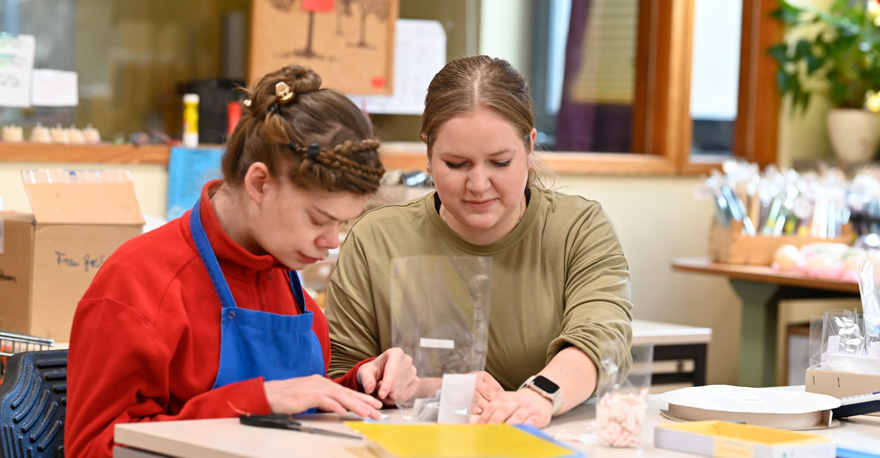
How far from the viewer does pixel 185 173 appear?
3.57 m

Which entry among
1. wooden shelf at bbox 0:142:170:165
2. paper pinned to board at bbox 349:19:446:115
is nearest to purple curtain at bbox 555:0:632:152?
paper pinned to board at bbox 349:19:446:115

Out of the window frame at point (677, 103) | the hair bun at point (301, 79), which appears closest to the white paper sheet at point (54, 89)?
the window frame at point (677, 103)

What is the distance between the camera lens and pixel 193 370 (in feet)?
4.81

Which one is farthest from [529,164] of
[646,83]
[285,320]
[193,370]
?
[646,83]

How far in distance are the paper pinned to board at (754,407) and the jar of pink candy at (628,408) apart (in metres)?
0.21

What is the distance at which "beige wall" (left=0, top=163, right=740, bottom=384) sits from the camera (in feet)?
15.2

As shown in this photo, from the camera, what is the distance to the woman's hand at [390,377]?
151cm

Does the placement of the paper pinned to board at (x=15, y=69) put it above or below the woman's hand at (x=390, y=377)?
above

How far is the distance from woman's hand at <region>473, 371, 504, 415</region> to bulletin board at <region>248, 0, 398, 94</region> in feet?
7.65

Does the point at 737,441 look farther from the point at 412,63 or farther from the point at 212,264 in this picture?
the point at 412,63

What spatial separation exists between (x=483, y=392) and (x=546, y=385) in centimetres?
10

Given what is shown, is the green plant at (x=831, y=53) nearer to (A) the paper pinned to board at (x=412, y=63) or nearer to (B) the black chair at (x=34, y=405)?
(A) the paper pinned to board at (x=412, y=63)

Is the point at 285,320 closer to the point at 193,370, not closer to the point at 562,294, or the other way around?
the point at 193,370

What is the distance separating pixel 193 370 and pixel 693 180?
12.1 feet
